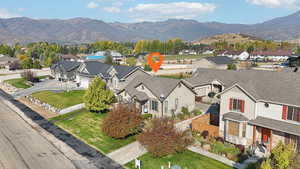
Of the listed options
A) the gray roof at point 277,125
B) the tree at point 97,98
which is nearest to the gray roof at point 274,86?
the gray roof at point 277,125

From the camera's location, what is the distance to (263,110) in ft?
88.3

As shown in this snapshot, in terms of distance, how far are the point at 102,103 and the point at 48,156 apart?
14753 mm

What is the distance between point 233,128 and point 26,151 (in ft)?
76.7

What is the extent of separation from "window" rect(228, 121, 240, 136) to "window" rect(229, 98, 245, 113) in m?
1.70

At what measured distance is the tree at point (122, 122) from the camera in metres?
29.2

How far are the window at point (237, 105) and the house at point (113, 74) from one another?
25.7 m

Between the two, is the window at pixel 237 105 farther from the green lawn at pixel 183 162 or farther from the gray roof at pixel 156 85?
the gray roof at pixel 156 85

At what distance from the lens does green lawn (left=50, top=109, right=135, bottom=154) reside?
94.5 feet

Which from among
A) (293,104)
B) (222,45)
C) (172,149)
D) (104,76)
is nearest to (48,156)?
(172,149)

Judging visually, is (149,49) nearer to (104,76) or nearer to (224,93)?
(104,76)

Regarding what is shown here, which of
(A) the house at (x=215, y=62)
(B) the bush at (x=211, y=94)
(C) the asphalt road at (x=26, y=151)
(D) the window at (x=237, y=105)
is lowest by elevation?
(C) the asphalt road at (x=26, y=151)

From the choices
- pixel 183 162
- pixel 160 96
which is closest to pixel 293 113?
pixel 183 162

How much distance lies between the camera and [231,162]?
24.2 meters

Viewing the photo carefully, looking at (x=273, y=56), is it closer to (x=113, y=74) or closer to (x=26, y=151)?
(x=113, y=74)
